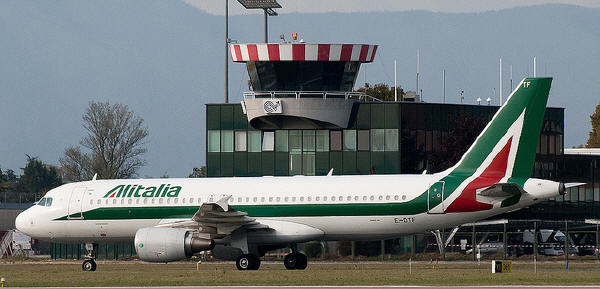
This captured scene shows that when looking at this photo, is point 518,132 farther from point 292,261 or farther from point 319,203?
point 292,261

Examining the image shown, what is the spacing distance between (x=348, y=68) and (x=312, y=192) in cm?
2642

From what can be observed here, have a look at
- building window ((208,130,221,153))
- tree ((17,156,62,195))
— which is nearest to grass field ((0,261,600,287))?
building window ((208,130,221,153))

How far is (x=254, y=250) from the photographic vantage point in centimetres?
4434

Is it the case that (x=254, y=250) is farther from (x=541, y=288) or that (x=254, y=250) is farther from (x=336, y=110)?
(x=336, y=110)

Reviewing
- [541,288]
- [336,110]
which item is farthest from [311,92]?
[541,288]

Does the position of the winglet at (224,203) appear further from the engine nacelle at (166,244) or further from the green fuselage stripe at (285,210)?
the green fuselage stripe at (285,210)

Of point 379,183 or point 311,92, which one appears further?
point 311,92

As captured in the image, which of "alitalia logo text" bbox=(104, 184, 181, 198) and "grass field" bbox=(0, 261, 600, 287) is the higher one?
"alitalia logo text" bbox=(104, 184, 181, 198)

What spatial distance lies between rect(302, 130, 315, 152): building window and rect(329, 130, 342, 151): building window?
1268 mm

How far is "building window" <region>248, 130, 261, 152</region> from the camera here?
72062 millimetres

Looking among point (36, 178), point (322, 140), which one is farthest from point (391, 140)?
point (36, 178)

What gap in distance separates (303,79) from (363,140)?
241 inches

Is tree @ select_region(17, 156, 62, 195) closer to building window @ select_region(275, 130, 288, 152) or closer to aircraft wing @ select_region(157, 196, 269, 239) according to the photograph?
building window @ select_region(275, 130, 288, 152)

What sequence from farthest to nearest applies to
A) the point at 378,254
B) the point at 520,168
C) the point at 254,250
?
the point at 378,254, the point at 254,250, the point at 520,168
